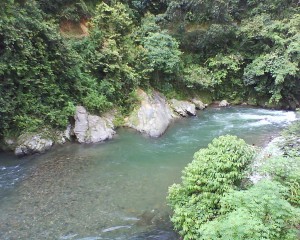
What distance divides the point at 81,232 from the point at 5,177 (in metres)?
4.43

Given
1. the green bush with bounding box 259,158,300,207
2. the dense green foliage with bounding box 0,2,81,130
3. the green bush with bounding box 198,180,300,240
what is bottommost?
the green bush with bounding box 198,180,300,240

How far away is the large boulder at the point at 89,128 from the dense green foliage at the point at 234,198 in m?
7.27

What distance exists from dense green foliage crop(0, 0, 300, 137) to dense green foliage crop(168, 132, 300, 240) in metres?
8.34

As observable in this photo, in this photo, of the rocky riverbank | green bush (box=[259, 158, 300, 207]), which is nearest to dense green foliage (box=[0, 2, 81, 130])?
the rocky riverbank

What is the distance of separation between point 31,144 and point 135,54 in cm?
840

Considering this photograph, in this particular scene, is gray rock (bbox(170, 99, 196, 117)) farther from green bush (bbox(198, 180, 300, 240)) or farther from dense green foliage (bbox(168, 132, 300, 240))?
green bush (bbox(198, 180, 300, 240))

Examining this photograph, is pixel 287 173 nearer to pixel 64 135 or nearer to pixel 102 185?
pixel 102 185

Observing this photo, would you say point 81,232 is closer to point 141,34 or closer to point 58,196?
point 58,196

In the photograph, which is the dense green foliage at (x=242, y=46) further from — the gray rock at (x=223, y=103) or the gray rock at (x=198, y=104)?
the gray rock at (x=198, y=104)

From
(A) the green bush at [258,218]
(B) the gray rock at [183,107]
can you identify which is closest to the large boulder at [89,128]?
(B) the gray rock at [183,107]

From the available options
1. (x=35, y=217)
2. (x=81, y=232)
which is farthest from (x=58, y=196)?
(x=81, y=232)

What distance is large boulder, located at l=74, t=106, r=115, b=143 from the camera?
1402 centimetres

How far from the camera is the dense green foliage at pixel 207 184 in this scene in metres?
6.89

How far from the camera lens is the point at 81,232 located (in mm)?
7844
